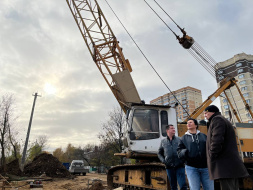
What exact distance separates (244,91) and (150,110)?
6536cm

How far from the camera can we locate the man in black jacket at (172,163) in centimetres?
395

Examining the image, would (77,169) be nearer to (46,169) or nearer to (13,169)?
(46,169)

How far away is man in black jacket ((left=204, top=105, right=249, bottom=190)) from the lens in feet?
8.57

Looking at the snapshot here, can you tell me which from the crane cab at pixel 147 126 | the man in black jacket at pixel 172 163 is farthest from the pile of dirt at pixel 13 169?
the man in black jacket at pixel 172 163

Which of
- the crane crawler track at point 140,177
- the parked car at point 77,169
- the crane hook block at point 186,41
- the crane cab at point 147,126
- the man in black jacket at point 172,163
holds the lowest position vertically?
the parked car at point 77,169

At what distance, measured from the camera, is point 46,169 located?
62.5 feet

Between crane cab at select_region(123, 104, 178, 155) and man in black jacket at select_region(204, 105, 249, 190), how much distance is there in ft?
Answer: 11.5

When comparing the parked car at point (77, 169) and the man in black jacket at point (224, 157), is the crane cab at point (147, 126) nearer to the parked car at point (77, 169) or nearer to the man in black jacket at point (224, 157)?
the man in black jacket at point (224, 157)

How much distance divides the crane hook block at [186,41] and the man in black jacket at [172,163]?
21.1 ft

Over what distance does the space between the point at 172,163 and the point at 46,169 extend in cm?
1846

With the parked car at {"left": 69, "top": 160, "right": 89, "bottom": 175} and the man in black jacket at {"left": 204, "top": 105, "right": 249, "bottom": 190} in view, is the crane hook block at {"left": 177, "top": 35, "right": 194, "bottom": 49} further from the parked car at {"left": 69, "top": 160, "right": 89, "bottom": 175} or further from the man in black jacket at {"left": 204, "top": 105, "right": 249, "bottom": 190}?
the parked car at {"left": 69, "top": 160, "right": 89, "bottom": 175}

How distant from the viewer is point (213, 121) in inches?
113

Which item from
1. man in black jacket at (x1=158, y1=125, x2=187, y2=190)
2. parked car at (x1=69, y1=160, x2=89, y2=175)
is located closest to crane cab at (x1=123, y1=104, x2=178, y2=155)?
man in black jacket at (x1=158, y1=125, x2=187, y2=190)

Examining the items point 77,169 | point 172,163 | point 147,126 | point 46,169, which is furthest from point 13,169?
point 172,163
